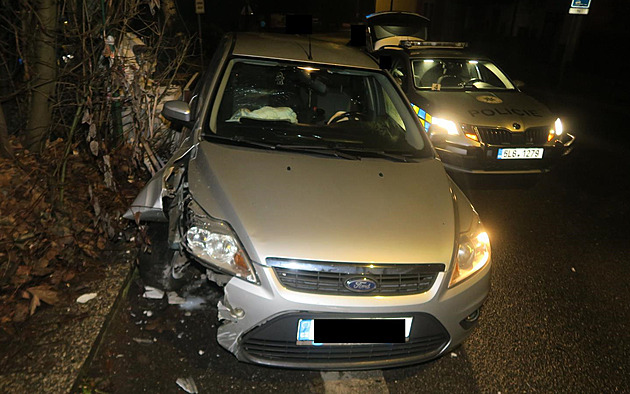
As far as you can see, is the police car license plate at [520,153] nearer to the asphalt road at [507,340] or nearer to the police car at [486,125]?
the police car at [486,125]

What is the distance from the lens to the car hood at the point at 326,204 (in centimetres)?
249

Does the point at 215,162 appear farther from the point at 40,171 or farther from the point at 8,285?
the point at 40,171

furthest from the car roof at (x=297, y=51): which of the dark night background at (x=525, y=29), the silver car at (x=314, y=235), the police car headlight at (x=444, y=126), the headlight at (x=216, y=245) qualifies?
the dark night background at (x=525, y=29)

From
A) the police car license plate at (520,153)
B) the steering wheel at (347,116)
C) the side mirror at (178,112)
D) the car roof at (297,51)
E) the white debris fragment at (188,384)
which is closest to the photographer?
the white debris fragment at (188,384)

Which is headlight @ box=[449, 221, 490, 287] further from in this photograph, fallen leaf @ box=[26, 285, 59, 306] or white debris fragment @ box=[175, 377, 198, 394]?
fallen leaf @ box=[26, 285, 59, 306]

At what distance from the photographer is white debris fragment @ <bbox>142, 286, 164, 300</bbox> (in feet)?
11.0

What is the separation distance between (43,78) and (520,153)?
5109 millimetres

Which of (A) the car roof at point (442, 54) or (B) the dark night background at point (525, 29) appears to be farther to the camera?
(B) the dark night background at point (525, 29)

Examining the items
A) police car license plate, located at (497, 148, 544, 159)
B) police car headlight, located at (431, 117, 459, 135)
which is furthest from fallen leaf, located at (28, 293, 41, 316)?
police car license plate, located at (497, 148, 544, 159)

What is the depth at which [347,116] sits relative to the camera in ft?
12.6

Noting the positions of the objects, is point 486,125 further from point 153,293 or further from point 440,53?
point 153,293

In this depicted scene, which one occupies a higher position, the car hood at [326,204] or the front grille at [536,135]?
the car hood at [326,204]

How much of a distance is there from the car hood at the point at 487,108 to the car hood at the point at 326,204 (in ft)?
9.43

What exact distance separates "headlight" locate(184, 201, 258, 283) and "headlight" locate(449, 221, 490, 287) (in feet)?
3.63
